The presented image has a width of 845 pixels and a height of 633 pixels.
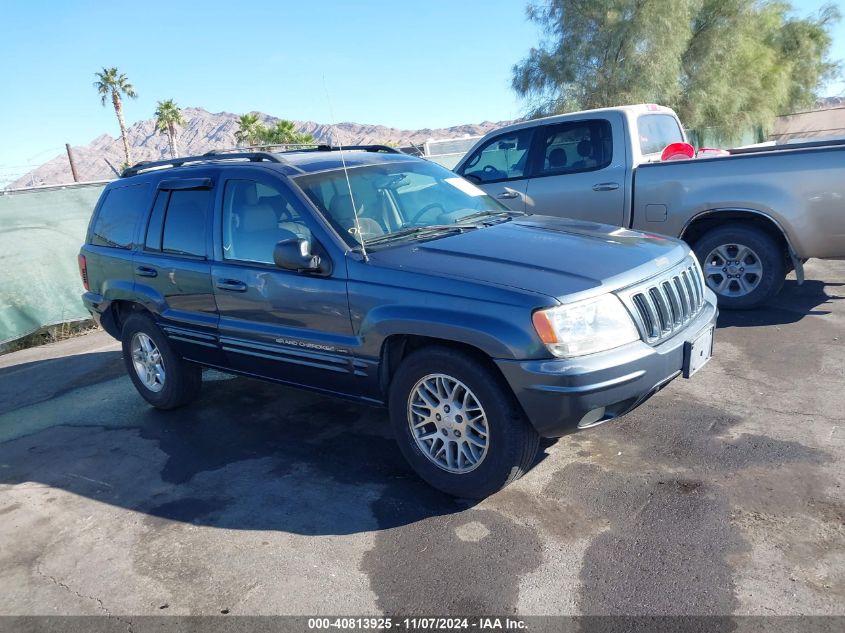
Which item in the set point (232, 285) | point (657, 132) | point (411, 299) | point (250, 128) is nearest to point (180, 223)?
point (232, 285)

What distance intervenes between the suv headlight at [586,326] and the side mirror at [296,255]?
1423 millimetres

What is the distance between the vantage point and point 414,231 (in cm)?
423

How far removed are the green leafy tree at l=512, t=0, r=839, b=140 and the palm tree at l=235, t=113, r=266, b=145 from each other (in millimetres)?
23568

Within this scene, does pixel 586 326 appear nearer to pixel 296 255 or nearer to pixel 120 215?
pixel 296 255

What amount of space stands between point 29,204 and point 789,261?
922 cm

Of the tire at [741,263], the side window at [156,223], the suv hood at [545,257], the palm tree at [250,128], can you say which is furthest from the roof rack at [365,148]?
the palm tree at [250,128]

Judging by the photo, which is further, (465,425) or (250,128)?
(250,128)

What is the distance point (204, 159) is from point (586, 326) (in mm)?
3572

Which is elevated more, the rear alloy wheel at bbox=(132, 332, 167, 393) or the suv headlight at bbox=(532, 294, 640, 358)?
the suv headlight at bbox=(532, 294, 640, 358)

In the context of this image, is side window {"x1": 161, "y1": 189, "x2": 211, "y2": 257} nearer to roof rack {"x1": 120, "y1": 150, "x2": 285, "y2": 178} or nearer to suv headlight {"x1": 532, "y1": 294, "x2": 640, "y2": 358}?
roof rack {"x1": 120, "y1": 150, "x2": 285, "y2": 178}

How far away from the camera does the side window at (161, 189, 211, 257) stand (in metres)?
4.77

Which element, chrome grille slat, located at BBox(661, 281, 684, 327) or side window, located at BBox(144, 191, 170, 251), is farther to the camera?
side window, located at BBox(144, 191, 170, 251)

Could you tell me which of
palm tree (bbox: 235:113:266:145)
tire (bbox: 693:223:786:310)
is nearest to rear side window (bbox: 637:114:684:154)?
tire (bbox: 693:223:786:310)

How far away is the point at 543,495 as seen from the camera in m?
3.69
